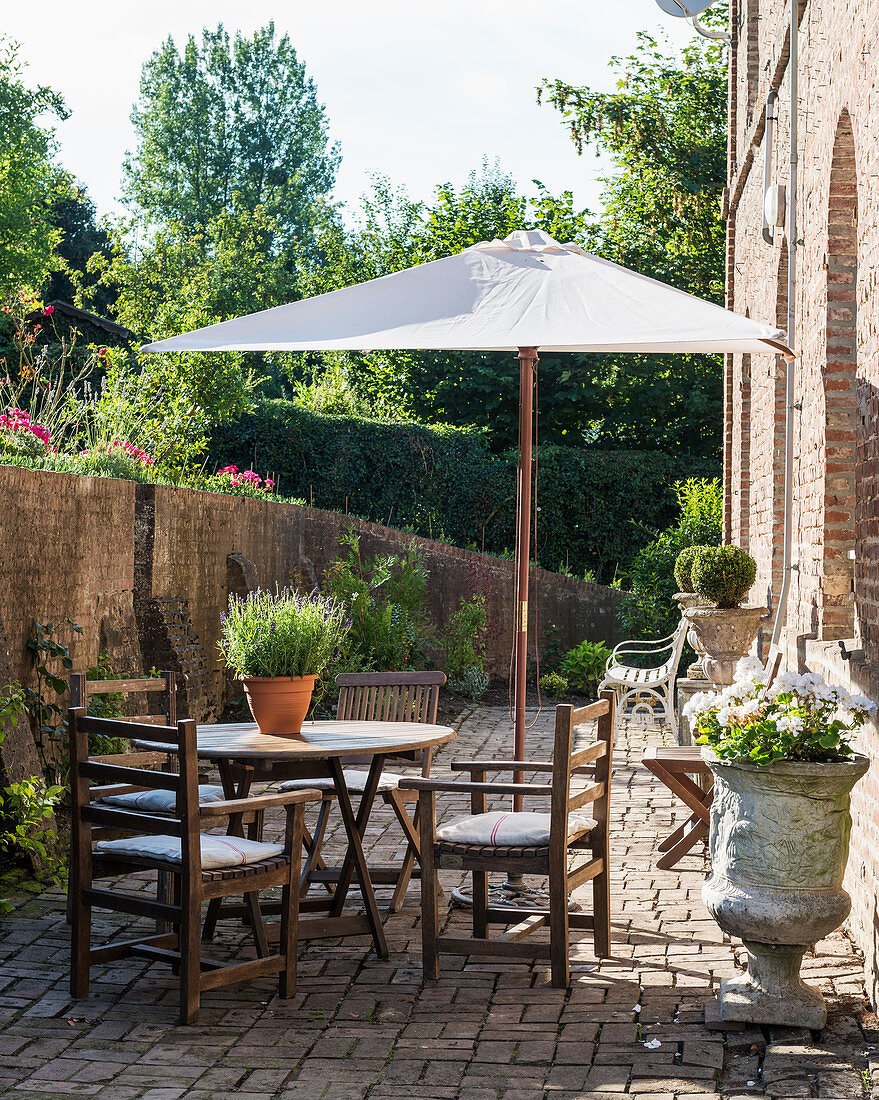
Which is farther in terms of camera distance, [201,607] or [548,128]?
[548,128]

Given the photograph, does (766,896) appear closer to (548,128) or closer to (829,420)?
(829,420)

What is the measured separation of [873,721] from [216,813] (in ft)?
7.16

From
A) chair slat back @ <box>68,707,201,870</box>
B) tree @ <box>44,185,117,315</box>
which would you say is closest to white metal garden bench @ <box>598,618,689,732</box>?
chair slat back @ <box>68,707,201,870</box>

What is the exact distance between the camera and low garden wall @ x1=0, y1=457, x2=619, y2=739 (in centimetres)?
603

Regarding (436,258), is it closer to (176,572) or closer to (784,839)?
(176,572)

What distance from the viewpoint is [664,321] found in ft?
13.8

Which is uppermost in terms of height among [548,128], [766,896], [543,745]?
[548,128]

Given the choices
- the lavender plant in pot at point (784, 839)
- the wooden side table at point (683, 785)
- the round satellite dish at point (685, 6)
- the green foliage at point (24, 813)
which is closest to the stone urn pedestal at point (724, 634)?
the wooden side table at point (683, 785)

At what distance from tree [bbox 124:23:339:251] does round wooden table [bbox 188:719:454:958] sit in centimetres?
3152

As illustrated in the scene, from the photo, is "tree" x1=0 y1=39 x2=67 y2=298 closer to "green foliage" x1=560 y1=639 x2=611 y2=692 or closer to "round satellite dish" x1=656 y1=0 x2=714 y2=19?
"green foliage" x1=560 y1=639 x2=611 y2=692

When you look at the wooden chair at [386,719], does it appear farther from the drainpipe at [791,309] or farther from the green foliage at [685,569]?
the green foliage at [685,569]

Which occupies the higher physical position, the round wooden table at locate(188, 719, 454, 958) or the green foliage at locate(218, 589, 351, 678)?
the green foliage at locate(218, 589, 351, 678)

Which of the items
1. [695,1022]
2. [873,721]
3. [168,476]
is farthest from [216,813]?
[168,476]

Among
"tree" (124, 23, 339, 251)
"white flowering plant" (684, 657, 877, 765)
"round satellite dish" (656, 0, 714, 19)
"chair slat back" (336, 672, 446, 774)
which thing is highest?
"tree" (124, 23, 339, 251)
